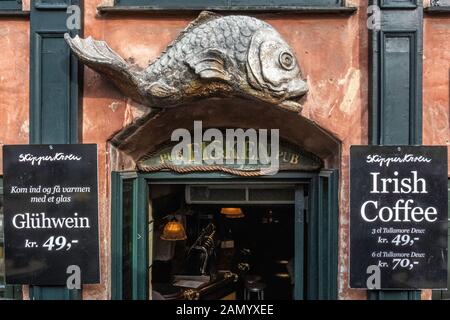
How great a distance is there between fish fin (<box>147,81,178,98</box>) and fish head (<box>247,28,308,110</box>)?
2.27 feet

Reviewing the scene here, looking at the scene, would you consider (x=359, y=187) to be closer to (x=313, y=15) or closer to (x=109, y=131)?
(x=313, y=15)

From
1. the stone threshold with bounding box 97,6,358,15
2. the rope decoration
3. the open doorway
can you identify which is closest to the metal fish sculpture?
the stone threshold with bounding box 97,6,358,15

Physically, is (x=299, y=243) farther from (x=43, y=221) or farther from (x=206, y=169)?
(x=43, y=221)

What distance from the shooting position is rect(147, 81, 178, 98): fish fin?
158 inches

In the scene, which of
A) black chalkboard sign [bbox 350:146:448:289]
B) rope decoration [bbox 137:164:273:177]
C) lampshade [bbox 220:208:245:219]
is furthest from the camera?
lampshade [bbox 220:208:245:219]

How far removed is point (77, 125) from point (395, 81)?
2.79 m

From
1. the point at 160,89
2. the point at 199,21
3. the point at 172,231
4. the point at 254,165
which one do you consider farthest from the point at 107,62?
the point at 172,231

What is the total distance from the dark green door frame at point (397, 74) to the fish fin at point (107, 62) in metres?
2.04

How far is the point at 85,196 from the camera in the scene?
4141 millimetres

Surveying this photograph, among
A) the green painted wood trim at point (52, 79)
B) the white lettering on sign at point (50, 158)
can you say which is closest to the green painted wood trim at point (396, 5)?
the green painted wood trim at point (52, 79)

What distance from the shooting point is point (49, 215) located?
416 cm

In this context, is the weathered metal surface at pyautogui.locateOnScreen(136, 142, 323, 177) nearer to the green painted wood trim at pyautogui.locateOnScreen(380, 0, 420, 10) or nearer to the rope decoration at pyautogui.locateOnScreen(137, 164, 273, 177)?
the rope decoration at pyautogui.locateOnScreen(137, 164, 273, 177)
